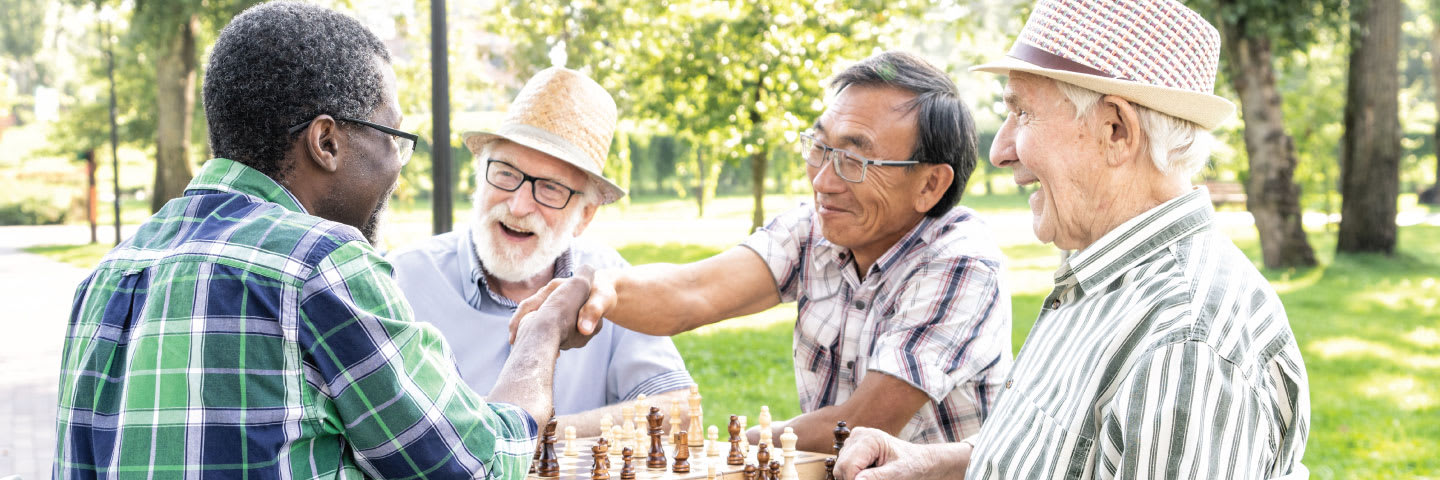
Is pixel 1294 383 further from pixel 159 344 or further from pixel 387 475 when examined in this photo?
pixel 159 344

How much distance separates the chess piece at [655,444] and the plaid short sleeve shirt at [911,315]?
586mm

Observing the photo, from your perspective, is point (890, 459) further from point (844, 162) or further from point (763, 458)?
point (844, 162)

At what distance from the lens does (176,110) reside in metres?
23.6

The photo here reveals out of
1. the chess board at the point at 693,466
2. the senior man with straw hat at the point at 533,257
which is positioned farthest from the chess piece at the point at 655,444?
the senior man with straw hat at the point at 533,257

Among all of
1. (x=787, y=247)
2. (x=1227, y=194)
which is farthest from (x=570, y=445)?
(x=1227, y=194)

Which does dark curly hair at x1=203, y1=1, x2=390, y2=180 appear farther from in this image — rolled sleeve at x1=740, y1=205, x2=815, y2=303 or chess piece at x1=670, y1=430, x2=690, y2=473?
rolled sleeve at x1=740, y1=205, x2=815, y2=303

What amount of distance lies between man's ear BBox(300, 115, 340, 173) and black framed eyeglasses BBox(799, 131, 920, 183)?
5.01 feet

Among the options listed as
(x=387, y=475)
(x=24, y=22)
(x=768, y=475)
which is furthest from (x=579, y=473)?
(x=24, y=22)

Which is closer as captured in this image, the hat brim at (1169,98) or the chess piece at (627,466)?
the hat brim at (1169,98)

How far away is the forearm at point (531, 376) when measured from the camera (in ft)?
8.25

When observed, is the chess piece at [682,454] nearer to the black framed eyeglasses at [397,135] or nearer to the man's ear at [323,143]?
the black framed eyeglasses at [397,135]

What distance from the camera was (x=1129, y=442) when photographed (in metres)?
1.87

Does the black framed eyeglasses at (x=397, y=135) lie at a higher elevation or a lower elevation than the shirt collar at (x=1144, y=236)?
higher

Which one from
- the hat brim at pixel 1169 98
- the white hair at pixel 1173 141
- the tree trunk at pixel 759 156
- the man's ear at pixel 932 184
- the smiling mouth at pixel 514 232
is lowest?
the tree trunk at pixel 759 156
